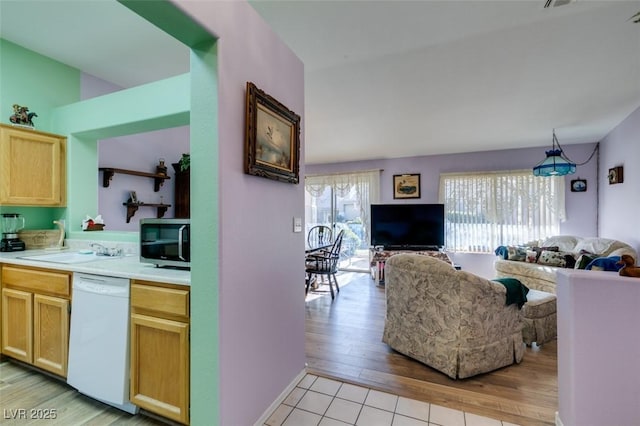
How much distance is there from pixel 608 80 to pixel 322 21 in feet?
9.46

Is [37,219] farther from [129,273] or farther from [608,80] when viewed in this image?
[608,80]

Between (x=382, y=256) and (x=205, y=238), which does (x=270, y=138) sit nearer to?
(x=205, y=238)

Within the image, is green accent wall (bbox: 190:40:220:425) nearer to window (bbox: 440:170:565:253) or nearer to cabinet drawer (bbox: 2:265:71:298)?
cabinet drawer (bbox: 2:265:71:298)

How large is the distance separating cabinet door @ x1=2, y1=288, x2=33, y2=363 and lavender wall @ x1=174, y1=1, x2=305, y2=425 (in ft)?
5.67

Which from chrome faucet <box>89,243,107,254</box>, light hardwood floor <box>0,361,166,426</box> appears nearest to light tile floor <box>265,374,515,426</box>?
light hardwood floor <box>0,361,166,426</box>

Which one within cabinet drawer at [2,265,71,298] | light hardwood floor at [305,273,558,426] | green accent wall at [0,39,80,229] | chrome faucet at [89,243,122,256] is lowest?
light hardwood floor at [305,273,558,426]

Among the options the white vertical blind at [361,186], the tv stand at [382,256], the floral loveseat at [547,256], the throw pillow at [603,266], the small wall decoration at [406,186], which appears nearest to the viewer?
the throw pillow at [603,266]

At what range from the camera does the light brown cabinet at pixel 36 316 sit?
1.90 metres

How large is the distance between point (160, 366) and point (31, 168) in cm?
224

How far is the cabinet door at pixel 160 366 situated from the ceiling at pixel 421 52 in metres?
2.02

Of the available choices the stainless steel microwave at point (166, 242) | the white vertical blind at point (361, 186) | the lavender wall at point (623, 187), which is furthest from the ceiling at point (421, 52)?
the white vertical blind at point (361, 186)

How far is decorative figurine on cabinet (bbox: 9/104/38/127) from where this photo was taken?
2.43m

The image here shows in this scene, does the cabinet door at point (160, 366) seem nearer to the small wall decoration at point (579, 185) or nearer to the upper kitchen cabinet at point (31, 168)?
the upper kitchen cabinet at point (31, 168)

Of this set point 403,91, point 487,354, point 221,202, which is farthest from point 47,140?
point 487,354
